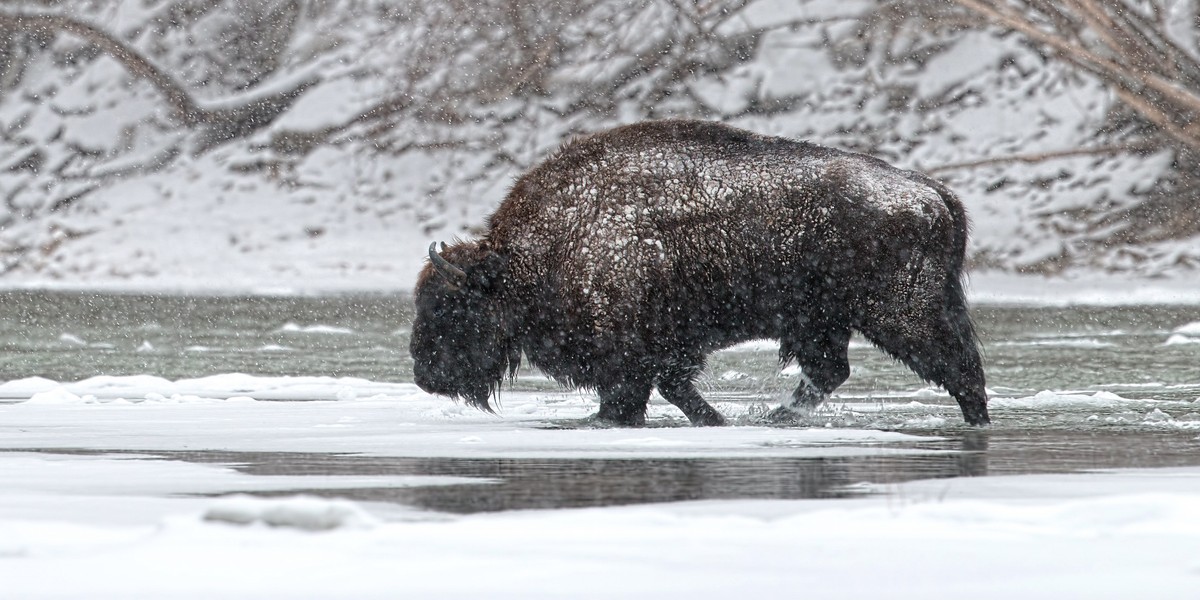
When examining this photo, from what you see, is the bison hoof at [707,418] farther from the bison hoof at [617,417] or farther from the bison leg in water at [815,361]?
the bison leg in water at [815,361]

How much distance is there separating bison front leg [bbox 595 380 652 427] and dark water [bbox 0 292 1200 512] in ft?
2.83

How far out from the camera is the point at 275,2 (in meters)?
28.8

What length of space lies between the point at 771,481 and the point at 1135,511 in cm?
124

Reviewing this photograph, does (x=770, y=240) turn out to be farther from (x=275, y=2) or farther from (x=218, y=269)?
(x=275, y=2)

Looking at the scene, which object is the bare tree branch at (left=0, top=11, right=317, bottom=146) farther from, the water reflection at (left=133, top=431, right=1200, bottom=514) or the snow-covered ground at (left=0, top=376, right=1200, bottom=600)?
the snow-covered ground at (left=0, top=376, right=1200, bottom=600)

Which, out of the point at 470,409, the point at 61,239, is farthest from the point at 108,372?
the point at 61,239

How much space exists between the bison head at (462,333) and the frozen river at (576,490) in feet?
0.63

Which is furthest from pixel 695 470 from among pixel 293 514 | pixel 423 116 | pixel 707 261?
pixel 423 116

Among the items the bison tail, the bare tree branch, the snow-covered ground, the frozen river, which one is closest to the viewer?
the snow-covered ground

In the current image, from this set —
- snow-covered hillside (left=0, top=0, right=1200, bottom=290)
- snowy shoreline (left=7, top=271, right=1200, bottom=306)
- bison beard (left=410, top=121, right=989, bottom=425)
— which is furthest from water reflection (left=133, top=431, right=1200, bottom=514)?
snow-covered hillside (left=0, top=0, right=1200, bottom=290)

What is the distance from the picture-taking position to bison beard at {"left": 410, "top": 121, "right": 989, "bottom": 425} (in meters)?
8.02

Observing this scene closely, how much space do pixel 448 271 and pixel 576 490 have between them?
369cm

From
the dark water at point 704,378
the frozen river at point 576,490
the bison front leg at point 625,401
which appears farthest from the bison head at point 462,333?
the dark water at point 704,378

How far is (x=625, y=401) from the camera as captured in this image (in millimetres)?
8039
